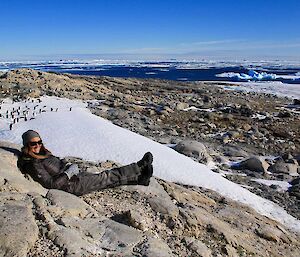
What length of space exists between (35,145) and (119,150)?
5.33 meters

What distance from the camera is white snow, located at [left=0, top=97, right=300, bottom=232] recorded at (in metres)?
10.0

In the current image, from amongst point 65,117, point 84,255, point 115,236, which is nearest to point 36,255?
point 84,255

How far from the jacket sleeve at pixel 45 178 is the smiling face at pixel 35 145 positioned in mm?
196

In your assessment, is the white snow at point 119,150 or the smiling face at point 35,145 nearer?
the smiling face at point 35,145

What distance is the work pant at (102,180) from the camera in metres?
6.43

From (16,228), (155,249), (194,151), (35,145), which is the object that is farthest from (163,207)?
(194,151)

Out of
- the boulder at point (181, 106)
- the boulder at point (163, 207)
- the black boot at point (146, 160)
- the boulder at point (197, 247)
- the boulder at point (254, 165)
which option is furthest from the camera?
the boulder at point (181, 106)

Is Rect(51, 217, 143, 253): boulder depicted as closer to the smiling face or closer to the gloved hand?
the gloved hand

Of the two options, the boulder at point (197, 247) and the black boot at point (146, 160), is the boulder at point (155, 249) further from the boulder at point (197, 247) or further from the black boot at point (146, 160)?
the black boot at point (146, 160)

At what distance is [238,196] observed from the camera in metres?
9.91

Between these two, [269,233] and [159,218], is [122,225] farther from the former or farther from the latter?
[269,233]

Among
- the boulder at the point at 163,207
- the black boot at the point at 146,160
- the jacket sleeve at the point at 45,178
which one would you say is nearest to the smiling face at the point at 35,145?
the jacket sleeve at the point at 45,178

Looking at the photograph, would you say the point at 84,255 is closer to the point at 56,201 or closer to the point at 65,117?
the point at 56,201

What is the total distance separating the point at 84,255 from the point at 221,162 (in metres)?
10.9
